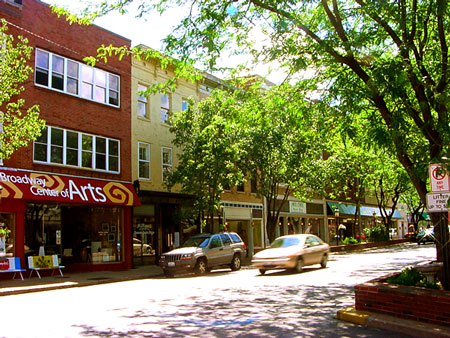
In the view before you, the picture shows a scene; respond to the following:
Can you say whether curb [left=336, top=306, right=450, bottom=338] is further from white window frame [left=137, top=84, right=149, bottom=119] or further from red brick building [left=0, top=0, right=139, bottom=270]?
white window frame [left=137, top=84, right=149, bottom=119]

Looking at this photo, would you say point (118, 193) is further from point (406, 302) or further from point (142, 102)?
point (406, 302)

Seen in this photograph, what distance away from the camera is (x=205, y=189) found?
72.9 feet

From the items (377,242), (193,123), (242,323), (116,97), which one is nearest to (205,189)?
(193,123)

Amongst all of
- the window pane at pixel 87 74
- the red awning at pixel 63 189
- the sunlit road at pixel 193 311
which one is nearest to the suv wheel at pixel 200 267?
the sunlit road at pixel 193 311

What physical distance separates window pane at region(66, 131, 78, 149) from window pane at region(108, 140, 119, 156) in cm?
190

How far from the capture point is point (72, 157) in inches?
765

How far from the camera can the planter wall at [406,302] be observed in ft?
22.2

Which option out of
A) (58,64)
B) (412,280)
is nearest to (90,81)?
(58,64)

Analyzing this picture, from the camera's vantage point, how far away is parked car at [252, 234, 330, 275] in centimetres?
1641

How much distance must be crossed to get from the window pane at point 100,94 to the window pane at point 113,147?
6.40 ft

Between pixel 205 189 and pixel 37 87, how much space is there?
8.76m

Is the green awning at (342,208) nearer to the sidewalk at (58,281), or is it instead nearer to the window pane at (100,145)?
the sidewalk at (58,281)

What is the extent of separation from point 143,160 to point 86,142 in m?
3.79

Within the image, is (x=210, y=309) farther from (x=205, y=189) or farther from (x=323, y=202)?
(x=323, y=202)
